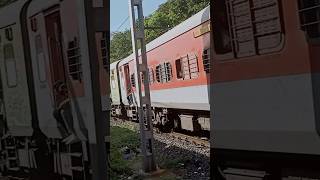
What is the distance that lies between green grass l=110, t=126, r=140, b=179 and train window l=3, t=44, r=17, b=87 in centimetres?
156

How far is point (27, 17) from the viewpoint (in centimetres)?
433

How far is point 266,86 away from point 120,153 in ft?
16.5

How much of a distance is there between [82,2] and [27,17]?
978 millimetres

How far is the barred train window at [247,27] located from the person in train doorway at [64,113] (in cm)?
174

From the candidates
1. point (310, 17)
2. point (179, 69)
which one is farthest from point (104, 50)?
point (179, 69)

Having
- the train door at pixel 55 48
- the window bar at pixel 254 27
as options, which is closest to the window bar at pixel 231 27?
the window bar at pixel 254 27

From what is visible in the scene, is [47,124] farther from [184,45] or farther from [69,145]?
[184,45]

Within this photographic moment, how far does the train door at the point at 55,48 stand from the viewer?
397 cm

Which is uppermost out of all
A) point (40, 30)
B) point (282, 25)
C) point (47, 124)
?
point (40, 30)

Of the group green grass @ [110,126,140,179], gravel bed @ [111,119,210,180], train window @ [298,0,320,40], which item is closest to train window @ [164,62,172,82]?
gravel bed @ [111,119,210,180]

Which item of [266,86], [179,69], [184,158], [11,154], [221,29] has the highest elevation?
[221,29]

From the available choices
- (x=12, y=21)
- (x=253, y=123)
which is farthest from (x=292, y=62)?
(x=12, y=21)

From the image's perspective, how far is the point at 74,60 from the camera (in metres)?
3.86

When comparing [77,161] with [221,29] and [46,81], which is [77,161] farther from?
[221,29]
